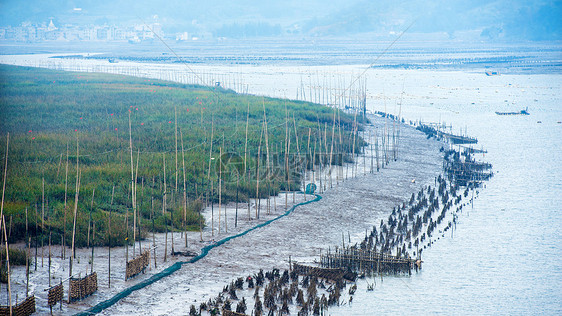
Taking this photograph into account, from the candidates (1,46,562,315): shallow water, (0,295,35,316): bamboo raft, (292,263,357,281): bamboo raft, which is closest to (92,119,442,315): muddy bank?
(1,46,562,315): shallow water

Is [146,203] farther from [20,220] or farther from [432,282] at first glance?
[432,282]

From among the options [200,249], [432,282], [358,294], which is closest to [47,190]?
[200,249]

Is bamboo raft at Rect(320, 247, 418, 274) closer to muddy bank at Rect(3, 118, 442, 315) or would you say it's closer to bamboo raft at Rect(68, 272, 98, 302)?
muddy bank at Rect(3, 118, 442, 315)

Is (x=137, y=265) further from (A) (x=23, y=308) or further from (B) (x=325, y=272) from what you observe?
(B) (x=325, y=272)

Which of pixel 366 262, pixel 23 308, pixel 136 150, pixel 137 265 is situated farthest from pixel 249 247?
pixel 136 150

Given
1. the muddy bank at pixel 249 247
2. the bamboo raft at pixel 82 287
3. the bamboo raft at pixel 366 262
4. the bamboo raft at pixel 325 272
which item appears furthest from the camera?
the bamboo raft at pixel 366 262

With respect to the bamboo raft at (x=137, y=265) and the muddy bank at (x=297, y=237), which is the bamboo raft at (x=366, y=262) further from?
the bamboo raft at (x=137, y=265)

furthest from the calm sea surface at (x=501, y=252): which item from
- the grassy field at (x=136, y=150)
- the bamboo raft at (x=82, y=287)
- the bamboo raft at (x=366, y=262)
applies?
the grassy field at (x=136, y=150)
